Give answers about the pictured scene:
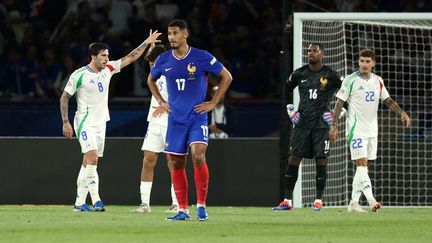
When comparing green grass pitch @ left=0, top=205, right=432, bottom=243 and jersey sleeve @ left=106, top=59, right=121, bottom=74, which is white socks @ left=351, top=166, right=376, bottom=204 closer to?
green grass pitch @ left=0, top=205, right=432, bottom=243

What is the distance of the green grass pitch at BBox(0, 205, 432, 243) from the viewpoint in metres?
11.5

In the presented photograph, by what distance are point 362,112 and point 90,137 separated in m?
3.59

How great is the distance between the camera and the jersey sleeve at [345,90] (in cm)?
1653

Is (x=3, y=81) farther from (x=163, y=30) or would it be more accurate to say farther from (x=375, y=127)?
(x=375, y=127)

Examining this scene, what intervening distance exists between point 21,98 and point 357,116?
672 cm

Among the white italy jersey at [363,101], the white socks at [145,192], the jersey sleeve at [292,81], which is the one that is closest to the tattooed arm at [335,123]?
the white italy jersey at [363,101]

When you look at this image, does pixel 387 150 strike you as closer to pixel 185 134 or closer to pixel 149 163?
pixel 149 163

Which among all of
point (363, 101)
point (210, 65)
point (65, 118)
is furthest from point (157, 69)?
point (363, 101)

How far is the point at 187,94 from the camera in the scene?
13.5 metres

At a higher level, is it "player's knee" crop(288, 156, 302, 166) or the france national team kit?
the france national team kit

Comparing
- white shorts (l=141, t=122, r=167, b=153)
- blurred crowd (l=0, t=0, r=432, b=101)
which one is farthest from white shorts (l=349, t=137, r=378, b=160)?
blurred crowd (l=0, t=0, r=432, b=101)

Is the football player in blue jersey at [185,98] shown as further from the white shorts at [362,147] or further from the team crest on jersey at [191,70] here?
the white shorts at [362,147]

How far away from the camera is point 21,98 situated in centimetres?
2116

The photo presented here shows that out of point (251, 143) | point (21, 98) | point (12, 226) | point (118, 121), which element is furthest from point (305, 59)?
point (12, 226)
